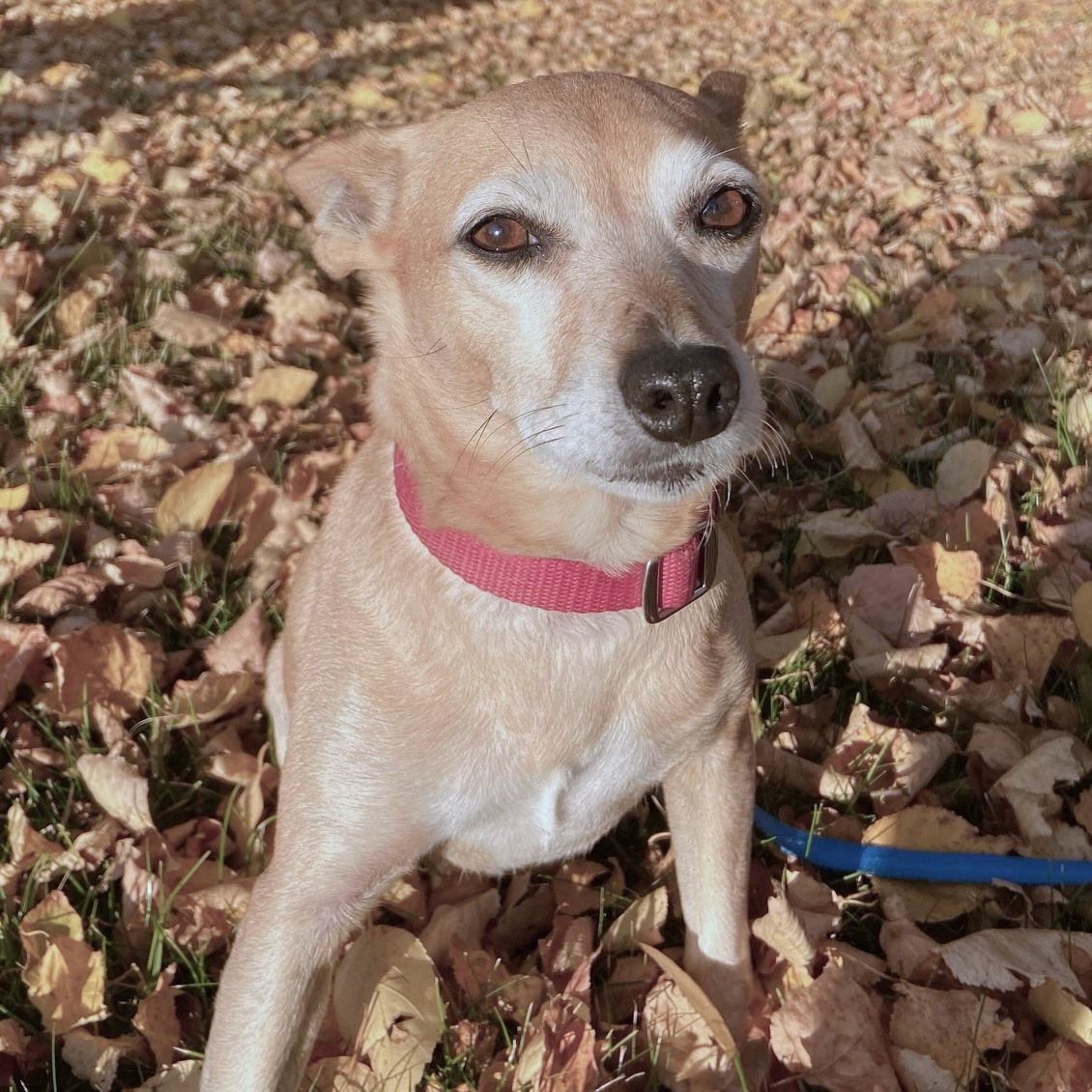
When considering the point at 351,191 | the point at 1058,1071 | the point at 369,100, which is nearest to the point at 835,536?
the point at 1058,1071

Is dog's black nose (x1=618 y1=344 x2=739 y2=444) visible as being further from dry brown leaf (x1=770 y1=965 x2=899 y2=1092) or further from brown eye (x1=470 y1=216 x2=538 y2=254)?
dry brown leaf (x1=770 y1=965 x2=899 y2=1092)

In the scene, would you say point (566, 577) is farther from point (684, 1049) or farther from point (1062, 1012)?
point (1062, 1012)

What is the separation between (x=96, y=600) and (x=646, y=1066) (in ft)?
6.41

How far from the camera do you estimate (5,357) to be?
12.9 feet

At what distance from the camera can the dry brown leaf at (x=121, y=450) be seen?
11.9ft

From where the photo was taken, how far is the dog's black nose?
6.12ft

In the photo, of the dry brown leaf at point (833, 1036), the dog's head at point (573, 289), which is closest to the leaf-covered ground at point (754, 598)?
the dry brown leaf at point (833, 1036)

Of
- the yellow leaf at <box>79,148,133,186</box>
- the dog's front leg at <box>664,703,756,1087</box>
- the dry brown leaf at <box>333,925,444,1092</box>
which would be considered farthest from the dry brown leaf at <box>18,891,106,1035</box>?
the yellow leaf at <box>79,148,133,186</box>

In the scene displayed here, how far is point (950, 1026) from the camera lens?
7.22 feet

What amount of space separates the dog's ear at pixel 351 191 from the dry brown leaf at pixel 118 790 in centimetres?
127

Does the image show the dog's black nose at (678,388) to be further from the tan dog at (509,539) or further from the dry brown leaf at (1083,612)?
the dry brown leaf at (1083,612)

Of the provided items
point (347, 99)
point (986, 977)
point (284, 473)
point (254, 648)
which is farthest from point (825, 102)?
point (986, 977)

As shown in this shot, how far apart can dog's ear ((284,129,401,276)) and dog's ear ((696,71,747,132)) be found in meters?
0.80

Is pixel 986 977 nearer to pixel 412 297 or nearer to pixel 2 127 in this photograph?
pixel 412 297
